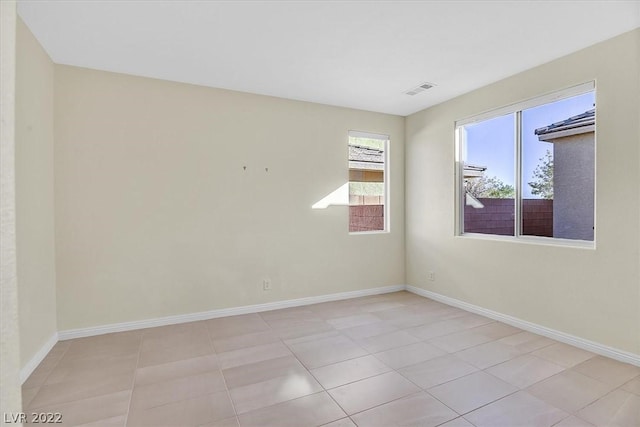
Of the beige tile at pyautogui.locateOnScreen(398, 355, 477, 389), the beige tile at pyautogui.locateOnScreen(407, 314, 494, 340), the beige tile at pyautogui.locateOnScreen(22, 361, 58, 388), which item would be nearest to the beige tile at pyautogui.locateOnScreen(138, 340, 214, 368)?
the beige tile at pyautogui.locateOnScreen(22, 361, 58, 388)

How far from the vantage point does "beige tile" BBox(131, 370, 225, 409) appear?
210 cm

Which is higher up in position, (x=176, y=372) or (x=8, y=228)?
(x=8, y=228)

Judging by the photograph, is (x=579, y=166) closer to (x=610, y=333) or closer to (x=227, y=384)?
(x=610, y=333)

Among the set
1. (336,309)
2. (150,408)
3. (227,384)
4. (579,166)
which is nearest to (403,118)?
(579,166)

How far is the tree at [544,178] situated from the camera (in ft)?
10.4

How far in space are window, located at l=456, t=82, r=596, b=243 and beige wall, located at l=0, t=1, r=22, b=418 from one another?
3.71 meters

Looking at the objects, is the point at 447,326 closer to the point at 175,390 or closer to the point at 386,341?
the point at 386,341

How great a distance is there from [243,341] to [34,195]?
215 centimetres

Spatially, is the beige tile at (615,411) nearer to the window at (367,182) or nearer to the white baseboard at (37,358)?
the window at (367,182)

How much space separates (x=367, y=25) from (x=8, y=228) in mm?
2560

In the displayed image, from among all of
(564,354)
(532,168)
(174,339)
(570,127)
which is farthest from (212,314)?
(570,127)

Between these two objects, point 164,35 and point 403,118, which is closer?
point 164,35

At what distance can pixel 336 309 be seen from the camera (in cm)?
400

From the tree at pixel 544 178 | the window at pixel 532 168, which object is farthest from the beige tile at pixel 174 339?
the tree at pixel 544 178
